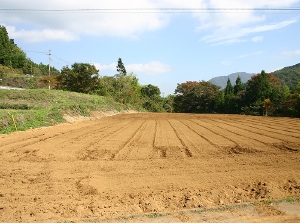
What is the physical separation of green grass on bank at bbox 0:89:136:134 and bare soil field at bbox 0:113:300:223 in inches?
225

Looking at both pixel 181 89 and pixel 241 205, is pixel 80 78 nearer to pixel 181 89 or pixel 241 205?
pixel 181 89

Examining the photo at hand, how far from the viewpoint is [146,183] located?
555 cm

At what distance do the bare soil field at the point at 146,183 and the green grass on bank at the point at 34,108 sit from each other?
5.71 metres

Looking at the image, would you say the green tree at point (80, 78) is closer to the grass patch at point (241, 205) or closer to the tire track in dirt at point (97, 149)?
the tire track in dirt at point (97, 149)

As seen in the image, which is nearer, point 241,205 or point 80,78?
point 241,205

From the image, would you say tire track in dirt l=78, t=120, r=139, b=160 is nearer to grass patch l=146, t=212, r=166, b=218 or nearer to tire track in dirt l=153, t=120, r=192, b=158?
tire track in dirt l=153, t=120, r=192, b=158

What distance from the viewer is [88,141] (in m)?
10.6

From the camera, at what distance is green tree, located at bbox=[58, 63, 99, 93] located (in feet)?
141

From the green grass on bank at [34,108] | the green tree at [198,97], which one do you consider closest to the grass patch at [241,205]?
the green grass on bank at [34,108]

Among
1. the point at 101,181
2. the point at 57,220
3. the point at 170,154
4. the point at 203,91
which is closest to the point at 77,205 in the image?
the point at 57,220

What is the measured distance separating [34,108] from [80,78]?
23180 mm

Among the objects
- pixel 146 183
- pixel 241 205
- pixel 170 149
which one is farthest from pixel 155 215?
pixel 170 149

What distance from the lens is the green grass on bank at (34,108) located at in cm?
1445

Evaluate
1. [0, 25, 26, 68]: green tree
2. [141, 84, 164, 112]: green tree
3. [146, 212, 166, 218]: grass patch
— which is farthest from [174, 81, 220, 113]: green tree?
[146, 212, 166, 218]: grass patch
